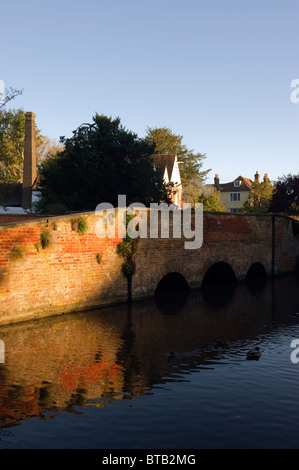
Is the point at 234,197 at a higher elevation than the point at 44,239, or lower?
higher

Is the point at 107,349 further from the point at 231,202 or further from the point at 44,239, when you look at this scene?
the point at 231,202

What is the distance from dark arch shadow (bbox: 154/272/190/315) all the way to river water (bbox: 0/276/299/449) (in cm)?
184

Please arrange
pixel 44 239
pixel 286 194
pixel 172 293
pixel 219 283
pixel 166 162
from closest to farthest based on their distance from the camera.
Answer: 1. pixel 44 239
2. pixel 172 293
3. pixel 219 283
4. pixel 286 194
5. pixel 166 162

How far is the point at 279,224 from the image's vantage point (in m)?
28.0

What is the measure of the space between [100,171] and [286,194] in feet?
72.3

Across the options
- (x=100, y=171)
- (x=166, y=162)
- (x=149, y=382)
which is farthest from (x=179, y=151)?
(x=149, y=382)

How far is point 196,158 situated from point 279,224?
37556mm

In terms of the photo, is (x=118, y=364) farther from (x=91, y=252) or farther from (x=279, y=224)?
(x=279, y=224)

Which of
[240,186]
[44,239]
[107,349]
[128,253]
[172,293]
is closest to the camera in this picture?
[107,349]

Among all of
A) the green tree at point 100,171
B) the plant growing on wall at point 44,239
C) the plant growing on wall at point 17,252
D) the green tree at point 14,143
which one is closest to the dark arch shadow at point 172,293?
the plant growing on wall at point 44,239

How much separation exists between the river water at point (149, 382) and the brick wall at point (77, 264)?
70 centimetres

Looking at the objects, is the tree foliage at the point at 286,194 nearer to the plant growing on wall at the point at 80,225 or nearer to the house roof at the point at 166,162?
the house roof at the point at 166,162

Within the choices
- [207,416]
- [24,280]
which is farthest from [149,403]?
[24,280]

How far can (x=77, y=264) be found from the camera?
15.6m
